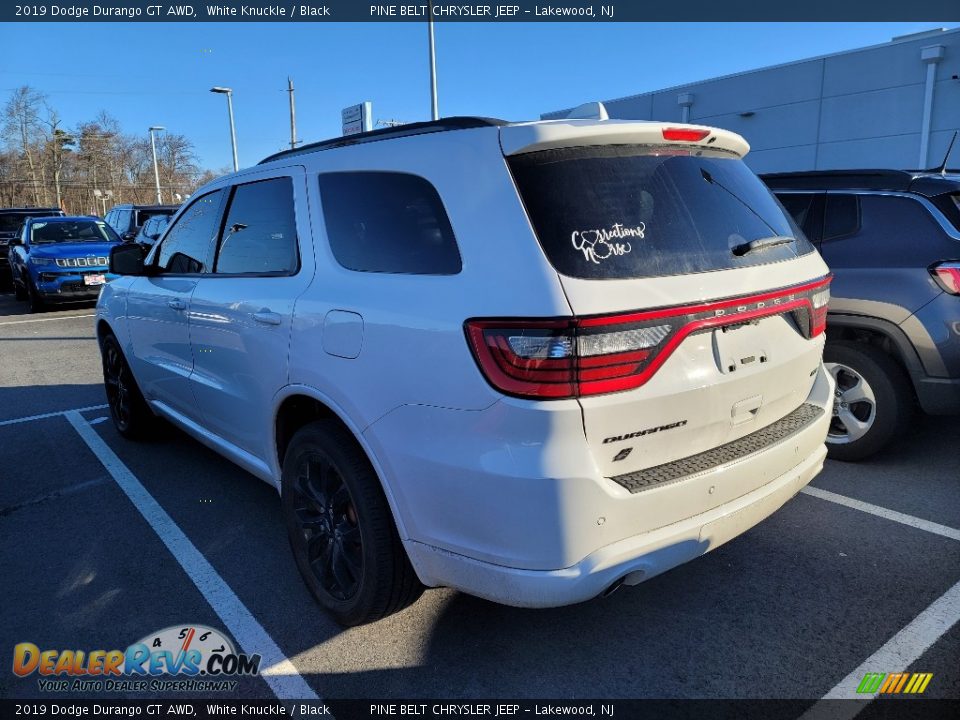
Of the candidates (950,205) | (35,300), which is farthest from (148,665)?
(35,300)

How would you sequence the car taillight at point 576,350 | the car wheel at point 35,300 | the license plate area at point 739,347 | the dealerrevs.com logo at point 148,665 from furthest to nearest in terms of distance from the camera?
the car wheel at point 35,300 < the dealerrevs.com logo at point 148,665 < the license plate area at point 739,347 < the car taillight at point 576,350

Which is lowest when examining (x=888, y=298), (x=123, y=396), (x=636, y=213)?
(x=123, y=396)

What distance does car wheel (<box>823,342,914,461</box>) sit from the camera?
4.04 meters

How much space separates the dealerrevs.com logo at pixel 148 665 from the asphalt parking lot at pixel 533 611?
0.06 metres

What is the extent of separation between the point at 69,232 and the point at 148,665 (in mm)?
13562

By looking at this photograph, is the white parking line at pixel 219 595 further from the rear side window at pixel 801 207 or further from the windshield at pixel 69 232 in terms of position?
the windshield at pixel 69 232

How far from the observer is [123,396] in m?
4.94

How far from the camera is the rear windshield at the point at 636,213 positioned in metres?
1.97

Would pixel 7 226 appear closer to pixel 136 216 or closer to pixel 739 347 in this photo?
pixel 136 216

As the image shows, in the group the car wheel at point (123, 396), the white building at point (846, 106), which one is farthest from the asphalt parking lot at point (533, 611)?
the white building at point (846, 106)

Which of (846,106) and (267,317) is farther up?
(846,106)

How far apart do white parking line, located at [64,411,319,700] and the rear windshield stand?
1.76 m

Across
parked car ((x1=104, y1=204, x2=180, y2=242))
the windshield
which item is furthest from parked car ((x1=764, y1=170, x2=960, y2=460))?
parked car ((x1=104, y1=204, x2=180, y2=242))

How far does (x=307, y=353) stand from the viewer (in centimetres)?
256
